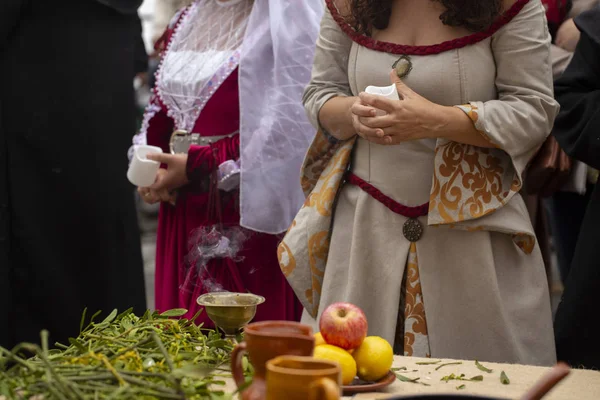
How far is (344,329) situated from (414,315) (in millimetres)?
618

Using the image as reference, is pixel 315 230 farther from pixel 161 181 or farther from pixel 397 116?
→ pixel 161 181

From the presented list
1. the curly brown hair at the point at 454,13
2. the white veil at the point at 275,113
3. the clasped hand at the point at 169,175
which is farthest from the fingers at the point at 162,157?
the curly brown hair at the point at 454,13

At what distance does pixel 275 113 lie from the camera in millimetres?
2578

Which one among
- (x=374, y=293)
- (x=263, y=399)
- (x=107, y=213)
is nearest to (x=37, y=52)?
(x=107, y=213)

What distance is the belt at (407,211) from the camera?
2.04 meters

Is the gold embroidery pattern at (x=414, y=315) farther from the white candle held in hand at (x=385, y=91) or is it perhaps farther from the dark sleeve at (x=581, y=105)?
the dark sleeve at (x=581, y=105)

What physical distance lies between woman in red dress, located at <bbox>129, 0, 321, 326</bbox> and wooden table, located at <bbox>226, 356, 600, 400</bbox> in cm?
106

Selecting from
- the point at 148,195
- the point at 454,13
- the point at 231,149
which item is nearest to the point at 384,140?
the point at 454,13

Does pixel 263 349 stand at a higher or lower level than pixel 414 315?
higher

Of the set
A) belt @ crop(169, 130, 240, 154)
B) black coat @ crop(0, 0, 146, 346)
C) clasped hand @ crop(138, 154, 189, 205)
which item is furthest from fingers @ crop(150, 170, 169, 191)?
black coat @ crop(0, 0, 146, 346)

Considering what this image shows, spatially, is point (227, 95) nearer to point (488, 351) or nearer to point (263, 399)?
point (488, 351)

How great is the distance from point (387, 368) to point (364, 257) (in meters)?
0.64

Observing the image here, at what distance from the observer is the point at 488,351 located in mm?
2004

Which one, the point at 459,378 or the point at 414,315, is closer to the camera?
the point at 459,378
